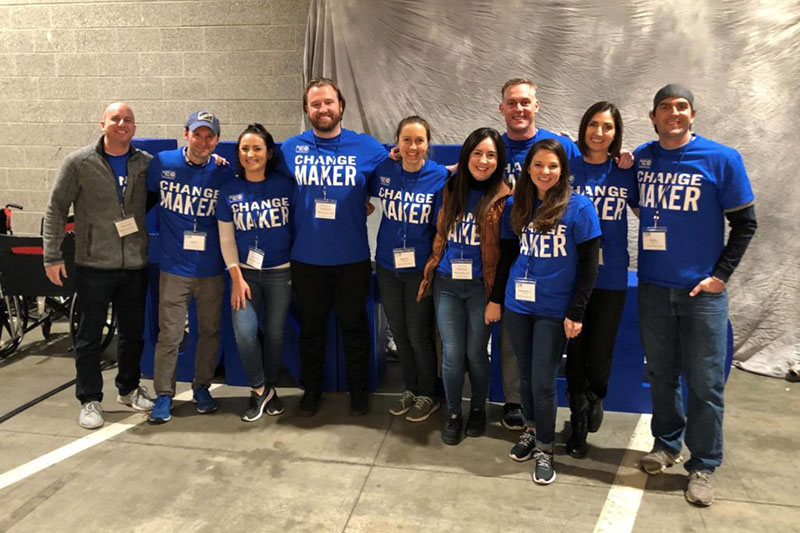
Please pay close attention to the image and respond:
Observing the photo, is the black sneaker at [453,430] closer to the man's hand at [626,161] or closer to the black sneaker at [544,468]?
the black sneaker at [544,468]

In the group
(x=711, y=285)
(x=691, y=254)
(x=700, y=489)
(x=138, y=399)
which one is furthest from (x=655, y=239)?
(x=138, y=399)

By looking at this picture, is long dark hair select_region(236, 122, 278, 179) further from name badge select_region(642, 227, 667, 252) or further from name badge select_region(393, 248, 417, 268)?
name badge select_region(642, 227, 667, 252)

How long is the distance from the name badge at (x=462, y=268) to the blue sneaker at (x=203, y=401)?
141 centimetres

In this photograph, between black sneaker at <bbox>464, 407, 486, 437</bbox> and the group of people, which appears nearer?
the group of people

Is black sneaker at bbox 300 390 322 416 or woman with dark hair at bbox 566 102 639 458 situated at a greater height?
woman with dark hair at bbox 566 102 639 458

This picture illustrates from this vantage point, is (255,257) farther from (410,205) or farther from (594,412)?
(594,412)

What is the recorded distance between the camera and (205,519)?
213cm

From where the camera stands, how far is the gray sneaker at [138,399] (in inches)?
118

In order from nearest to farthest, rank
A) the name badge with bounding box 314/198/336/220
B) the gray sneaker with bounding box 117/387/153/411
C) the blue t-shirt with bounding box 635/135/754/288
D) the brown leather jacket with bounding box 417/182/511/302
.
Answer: the blue t-shirt with bounding box 635/135/754/288
the brown leather jacket with bounding box 417/182/511/302
the name badge with bounding box 314/198/336/220
the gray sneaker with bounding box 117/387/153/411

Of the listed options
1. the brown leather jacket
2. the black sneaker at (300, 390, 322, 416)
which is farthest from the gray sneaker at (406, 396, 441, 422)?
the brown leather jacket

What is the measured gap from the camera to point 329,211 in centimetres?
266

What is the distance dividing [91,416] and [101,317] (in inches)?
18.3

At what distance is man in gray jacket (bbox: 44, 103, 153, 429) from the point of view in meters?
2.72

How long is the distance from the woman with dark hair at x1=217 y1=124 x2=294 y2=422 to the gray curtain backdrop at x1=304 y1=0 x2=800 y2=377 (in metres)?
1.36
